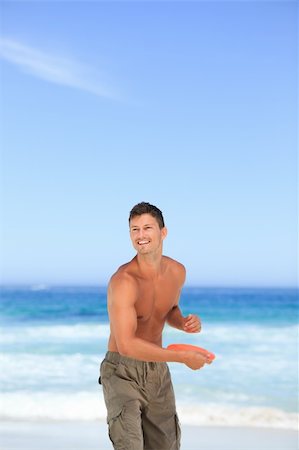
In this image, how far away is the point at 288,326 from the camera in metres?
18.3

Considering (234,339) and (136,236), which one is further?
(234,339)

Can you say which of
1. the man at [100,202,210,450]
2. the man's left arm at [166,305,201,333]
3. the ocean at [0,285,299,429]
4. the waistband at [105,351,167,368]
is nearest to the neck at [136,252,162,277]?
the man at [100,202,210,450]

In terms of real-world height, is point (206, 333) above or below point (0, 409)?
above

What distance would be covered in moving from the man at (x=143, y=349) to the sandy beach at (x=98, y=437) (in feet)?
8.51

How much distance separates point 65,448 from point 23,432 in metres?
0.84

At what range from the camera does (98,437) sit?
6.61 meters

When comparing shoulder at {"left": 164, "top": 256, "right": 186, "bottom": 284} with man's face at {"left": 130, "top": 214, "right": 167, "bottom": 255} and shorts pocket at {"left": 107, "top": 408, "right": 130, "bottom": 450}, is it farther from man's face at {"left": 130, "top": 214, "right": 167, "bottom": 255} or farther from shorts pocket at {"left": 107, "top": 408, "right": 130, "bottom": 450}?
shorts pocket at {"left": 107, "top": 408, "right": 130, "bottom": 450}

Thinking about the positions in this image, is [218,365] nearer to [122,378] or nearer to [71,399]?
[71,399]

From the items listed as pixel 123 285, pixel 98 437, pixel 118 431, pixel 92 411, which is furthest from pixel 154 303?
pixel 92 411

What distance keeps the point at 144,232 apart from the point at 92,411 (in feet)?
18.4

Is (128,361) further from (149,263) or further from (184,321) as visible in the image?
(149,263)

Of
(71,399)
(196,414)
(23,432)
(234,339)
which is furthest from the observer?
(234,339)

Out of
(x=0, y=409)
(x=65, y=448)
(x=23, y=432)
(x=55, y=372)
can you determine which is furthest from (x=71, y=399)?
(x=65, y=448)

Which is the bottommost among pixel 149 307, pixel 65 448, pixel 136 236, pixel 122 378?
pixel 65 448
